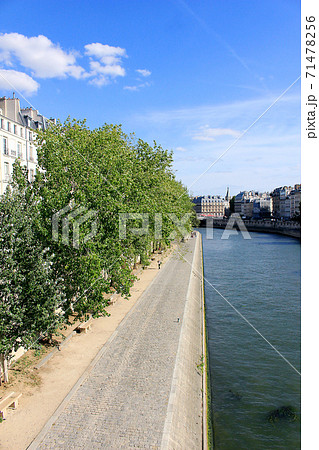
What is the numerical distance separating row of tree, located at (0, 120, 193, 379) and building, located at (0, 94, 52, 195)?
1485cm

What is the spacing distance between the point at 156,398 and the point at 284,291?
25.3 m

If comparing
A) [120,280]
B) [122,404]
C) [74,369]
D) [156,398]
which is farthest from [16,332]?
[120,280]

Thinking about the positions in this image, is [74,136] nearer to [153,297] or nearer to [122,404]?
[153,297]

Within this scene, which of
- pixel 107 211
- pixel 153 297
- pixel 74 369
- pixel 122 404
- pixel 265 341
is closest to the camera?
pixel 122 404

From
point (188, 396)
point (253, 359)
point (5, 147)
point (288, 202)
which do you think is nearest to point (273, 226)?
point (288, 202)

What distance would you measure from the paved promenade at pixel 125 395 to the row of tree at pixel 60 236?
2445 mm

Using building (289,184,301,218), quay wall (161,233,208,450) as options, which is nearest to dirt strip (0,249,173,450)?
quay wall (161,233,208,450)

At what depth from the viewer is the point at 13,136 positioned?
42281 mm

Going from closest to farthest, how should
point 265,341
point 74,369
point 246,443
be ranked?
point 246,443
point 74,369
point 265,341

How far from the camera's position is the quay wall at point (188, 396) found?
12.2 meters

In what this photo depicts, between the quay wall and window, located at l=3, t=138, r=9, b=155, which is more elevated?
window, located at l=3, t=138, r=9, b=155

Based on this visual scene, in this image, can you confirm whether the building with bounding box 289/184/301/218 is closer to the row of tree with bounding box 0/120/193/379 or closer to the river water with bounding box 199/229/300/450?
the river water with bounding box 199/229/300/450

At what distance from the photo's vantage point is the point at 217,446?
14.2 meters

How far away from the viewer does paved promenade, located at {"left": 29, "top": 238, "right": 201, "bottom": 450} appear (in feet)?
37.9
